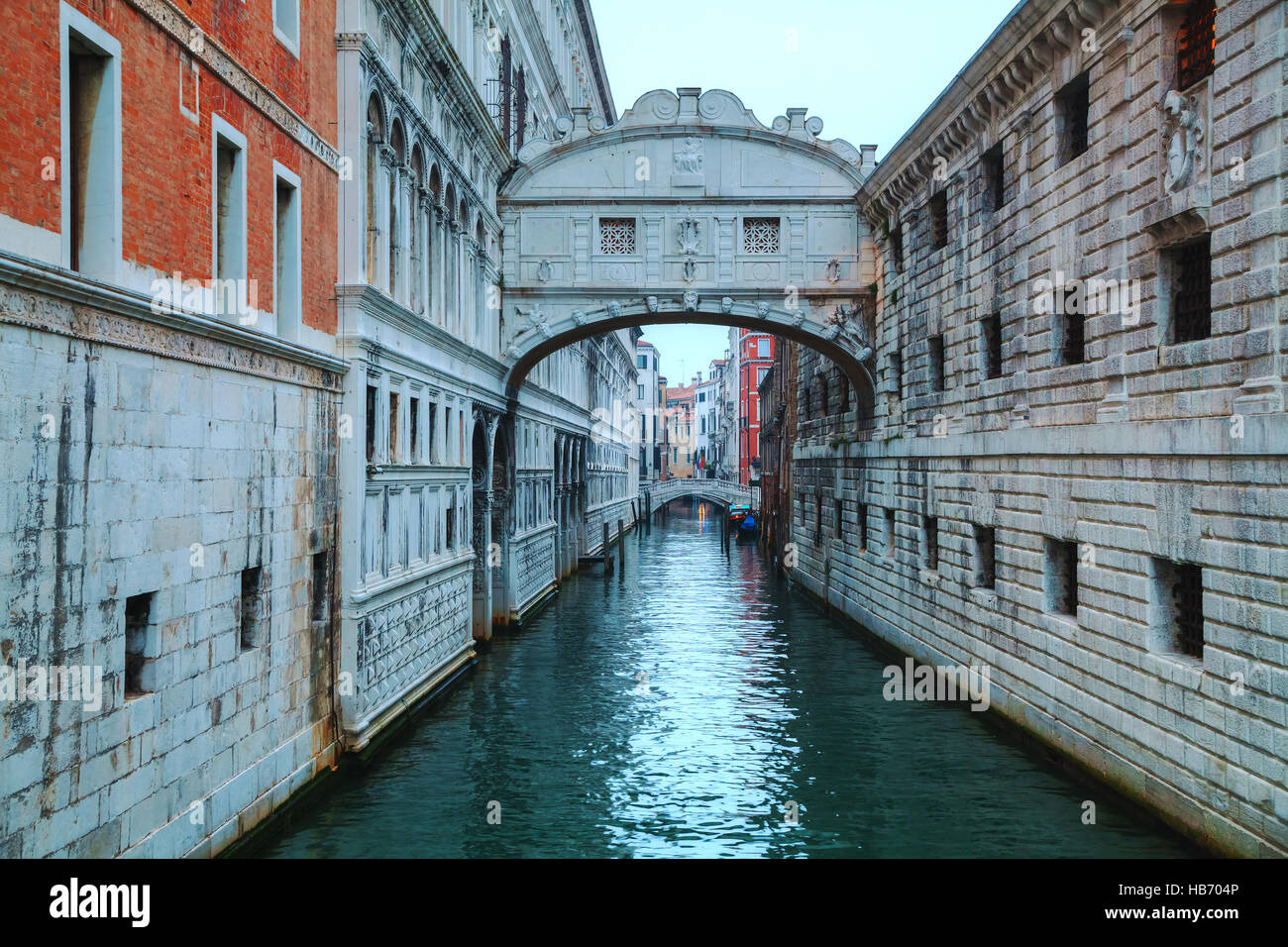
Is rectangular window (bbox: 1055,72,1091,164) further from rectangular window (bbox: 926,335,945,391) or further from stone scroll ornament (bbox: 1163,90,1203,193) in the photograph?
rectangular window (bbox: 926,335,945,391)

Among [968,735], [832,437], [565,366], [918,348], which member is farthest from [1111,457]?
[565,366]

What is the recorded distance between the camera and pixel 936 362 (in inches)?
686

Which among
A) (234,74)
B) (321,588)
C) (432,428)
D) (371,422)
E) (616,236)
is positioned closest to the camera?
(234,74)

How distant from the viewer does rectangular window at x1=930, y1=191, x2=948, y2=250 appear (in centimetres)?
1731

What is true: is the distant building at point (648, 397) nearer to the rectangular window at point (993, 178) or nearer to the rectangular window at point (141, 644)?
the rectangular window at point (993, 178)

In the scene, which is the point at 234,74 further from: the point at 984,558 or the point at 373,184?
the point at 984,558

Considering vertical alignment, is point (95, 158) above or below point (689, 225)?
below

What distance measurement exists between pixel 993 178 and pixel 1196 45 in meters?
5.50

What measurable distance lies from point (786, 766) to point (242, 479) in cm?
657

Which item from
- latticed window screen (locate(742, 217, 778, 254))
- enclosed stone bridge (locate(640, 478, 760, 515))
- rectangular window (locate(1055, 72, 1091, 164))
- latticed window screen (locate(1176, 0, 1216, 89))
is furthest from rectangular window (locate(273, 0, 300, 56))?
enclosed stone bridge (locate(640, 478, 760, 515))

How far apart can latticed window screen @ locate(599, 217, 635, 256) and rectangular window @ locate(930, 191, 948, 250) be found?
553 centimetres

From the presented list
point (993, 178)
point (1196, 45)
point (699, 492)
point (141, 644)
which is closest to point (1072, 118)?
point (993, 178)

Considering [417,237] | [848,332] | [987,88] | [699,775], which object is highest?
[987,88]

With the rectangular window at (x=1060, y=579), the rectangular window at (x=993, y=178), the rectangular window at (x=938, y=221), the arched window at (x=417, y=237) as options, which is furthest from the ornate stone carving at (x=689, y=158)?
the rectangular window at (x=1060, y=579)
